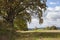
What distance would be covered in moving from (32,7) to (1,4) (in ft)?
19.7

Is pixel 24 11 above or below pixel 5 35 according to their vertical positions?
above

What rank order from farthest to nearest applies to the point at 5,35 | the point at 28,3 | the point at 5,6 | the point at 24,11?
the point at 24,11 < the point at 28,3 < the point at 5,6 < the point at 5,35

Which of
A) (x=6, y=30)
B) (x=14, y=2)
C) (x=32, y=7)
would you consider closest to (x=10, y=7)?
(x=14, y=2)

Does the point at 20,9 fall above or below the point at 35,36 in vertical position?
Answer: above

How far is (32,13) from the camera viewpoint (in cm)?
3878

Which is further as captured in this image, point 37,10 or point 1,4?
point 37,10

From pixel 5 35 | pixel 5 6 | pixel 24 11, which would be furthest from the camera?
pixel 24 11

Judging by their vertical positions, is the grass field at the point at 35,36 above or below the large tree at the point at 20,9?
below

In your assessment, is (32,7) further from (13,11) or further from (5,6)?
(5,6)

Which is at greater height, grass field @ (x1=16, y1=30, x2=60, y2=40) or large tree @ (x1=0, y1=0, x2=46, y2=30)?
large tree @ (x1=0, y1=0, x2=46, y2=30)

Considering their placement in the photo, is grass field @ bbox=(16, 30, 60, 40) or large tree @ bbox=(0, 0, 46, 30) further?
large tree @ bbox=(0, 0, 46, 30)

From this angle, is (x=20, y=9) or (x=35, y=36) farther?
(x=20, y=9)

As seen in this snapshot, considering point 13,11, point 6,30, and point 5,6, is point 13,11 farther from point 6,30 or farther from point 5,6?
point 6,30

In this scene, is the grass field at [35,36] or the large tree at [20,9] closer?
the grass field at [35,36]
